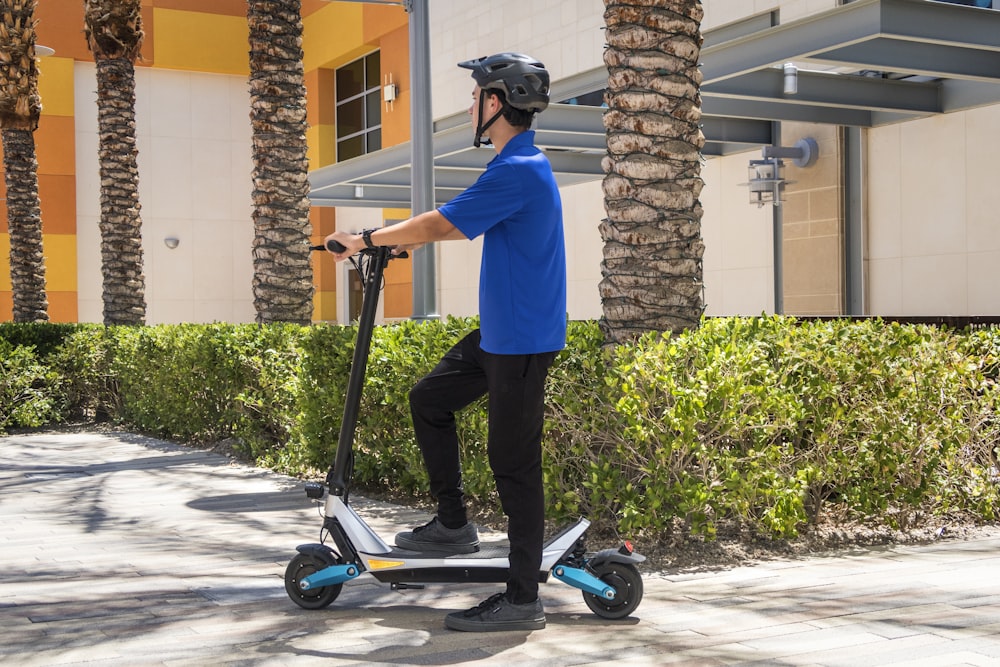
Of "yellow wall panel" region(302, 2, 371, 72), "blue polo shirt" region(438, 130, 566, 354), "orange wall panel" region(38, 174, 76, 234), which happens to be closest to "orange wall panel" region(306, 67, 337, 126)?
"yellow wall panel" region(302, 2, 371, 72)

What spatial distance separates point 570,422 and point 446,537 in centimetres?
141

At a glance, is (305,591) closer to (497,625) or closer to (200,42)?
(497,625)

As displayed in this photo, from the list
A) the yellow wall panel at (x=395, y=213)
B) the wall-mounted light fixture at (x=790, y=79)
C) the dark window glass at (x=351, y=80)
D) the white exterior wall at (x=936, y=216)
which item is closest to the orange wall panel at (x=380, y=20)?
the dark window glass at (x=351, y=80)

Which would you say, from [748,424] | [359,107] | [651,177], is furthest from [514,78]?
[359,107]

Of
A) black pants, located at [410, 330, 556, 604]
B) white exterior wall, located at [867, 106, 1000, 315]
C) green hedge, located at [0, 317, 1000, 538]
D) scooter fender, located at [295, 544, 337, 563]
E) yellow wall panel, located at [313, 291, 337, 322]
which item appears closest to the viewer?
black pants, located at [410, 330, 556, 604]

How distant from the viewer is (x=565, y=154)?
1777 cm

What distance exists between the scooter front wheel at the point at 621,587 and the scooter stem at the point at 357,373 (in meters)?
1.05

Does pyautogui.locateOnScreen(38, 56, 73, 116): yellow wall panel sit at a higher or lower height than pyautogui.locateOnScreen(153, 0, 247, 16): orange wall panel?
lower

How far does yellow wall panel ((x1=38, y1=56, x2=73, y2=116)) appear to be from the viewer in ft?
95.9

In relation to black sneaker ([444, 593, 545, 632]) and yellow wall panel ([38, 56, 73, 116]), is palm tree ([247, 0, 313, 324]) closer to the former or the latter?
black sneaker ([444, 593, 545, 632])

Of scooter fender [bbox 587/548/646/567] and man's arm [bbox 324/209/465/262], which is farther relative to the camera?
scooter fender [bbox 587/548/646/567]

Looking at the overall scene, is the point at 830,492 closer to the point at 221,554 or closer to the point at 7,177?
the point at 221,554

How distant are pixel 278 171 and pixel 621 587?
7389 millimetres

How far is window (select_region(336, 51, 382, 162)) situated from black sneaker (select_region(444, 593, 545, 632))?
26114 millimetres
